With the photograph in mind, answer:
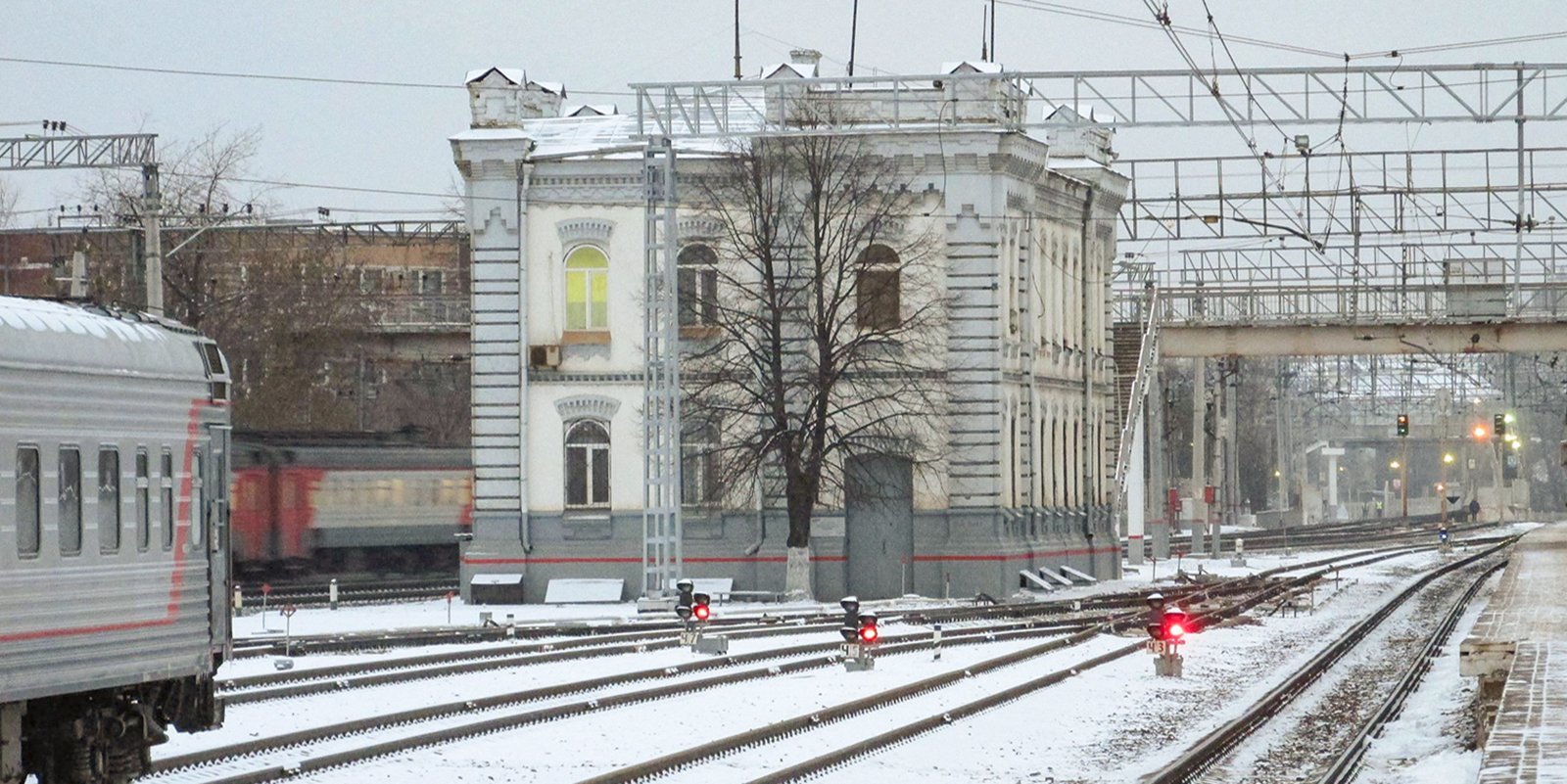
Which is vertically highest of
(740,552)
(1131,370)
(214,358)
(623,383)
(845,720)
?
(1131,370)

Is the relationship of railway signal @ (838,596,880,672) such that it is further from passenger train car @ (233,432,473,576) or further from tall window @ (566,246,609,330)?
passenger train car @ (233,432,473,576)

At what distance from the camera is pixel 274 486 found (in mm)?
49562

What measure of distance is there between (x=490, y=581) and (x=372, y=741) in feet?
85.0

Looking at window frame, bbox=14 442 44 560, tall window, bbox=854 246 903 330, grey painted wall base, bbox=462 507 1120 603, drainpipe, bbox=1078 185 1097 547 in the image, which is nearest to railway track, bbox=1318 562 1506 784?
grey painted wall base, bbox=462 507 1120 603

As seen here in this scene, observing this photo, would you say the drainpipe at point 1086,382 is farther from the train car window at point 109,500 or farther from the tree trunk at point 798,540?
the train car window at point 109,500

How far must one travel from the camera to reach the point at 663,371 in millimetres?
44125

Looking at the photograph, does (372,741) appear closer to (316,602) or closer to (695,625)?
(695,625)

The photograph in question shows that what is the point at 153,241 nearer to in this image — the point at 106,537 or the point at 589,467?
the point at 589,467

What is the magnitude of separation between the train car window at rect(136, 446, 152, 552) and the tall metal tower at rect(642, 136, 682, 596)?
24.1m

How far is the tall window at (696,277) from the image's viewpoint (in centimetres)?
4753

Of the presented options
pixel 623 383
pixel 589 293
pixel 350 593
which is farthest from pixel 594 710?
pixel 350 593

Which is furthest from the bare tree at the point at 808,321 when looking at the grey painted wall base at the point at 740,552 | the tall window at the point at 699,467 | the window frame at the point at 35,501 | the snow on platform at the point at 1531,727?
the window frame at the point at 35,501

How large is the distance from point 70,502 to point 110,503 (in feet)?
1.65

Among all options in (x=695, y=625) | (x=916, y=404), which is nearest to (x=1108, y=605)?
(x=916, y=404)
